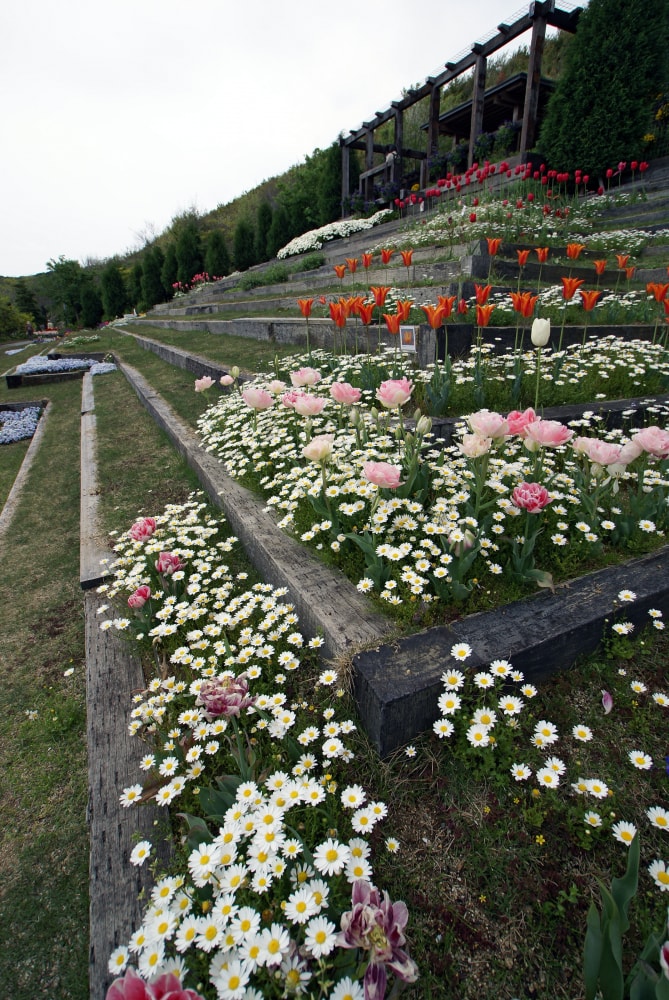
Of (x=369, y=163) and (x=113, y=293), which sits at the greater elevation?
(x=369, y=163)

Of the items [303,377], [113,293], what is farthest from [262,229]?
[303,377]

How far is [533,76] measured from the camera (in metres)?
12.8

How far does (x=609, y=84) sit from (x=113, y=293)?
31832mm

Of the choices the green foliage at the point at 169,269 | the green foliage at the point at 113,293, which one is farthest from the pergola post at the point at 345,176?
the green foliage at the point at 113,293

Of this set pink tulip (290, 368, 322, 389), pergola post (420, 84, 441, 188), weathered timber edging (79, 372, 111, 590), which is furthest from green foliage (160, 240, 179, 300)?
pink tulip (290, 368, 322, 389)

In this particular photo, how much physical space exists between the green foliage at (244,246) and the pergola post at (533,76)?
15.2 meters

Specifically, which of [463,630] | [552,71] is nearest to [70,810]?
[463,630]

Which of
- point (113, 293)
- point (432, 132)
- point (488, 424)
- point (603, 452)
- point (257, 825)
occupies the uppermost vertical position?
point (432, 132)

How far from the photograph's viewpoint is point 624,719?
158cm

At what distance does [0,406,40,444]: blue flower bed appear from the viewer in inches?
266

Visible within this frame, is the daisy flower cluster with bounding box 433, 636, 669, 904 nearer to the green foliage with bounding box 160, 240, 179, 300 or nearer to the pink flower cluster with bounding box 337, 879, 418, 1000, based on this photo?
the pink flower cluster with bounding box 337, 879, 418, 1000

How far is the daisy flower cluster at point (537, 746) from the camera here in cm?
130

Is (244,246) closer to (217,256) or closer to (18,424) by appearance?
(217,256)

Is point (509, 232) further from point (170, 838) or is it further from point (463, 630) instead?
point (170, 838)
